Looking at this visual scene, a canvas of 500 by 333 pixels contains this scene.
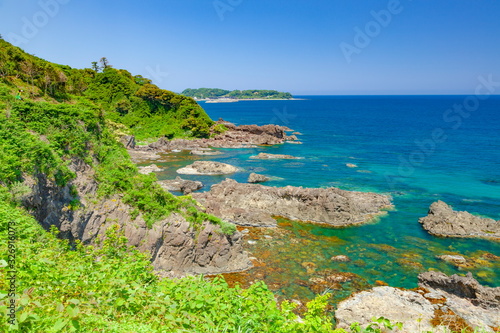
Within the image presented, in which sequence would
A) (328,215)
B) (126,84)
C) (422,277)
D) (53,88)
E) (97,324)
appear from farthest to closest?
(126,84)
(328,215)
(53,88)
(422,277)
(97,324)

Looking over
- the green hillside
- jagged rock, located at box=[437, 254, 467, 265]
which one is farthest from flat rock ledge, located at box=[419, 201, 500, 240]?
the green hillside

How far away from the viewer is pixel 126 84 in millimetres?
101688

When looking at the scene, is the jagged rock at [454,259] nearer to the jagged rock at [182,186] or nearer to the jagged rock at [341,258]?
the jagged rock at [341,258]

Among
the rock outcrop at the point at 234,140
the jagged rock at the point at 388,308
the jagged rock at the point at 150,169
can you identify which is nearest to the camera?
the jagged rock at the point at 388,308

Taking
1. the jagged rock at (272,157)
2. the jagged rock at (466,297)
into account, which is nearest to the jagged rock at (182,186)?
the jagged rock at (272,157)

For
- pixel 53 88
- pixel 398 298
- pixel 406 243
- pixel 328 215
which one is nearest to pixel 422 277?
pixel 398 298

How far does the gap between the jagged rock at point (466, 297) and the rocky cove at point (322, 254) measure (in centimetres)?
96

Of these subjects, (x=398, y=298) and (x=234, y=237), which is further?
(x=234, y=237)

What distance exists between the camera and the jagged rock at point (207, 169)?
55.1 meters

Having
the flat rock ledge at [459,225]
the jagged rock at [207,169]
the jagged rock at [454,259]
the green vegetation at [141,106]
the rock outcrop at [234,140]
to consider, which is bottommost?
the jagged rock at [454,259]

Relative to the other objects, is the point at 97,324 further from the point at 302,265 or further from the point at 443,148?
the point at 443,148

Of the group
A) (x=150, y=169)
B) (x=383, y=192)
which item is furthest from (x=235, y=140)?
(x=383, y=192)

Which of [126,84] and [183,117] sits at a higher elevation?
[126,84]

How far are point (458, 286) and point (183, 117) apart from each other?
281ft
